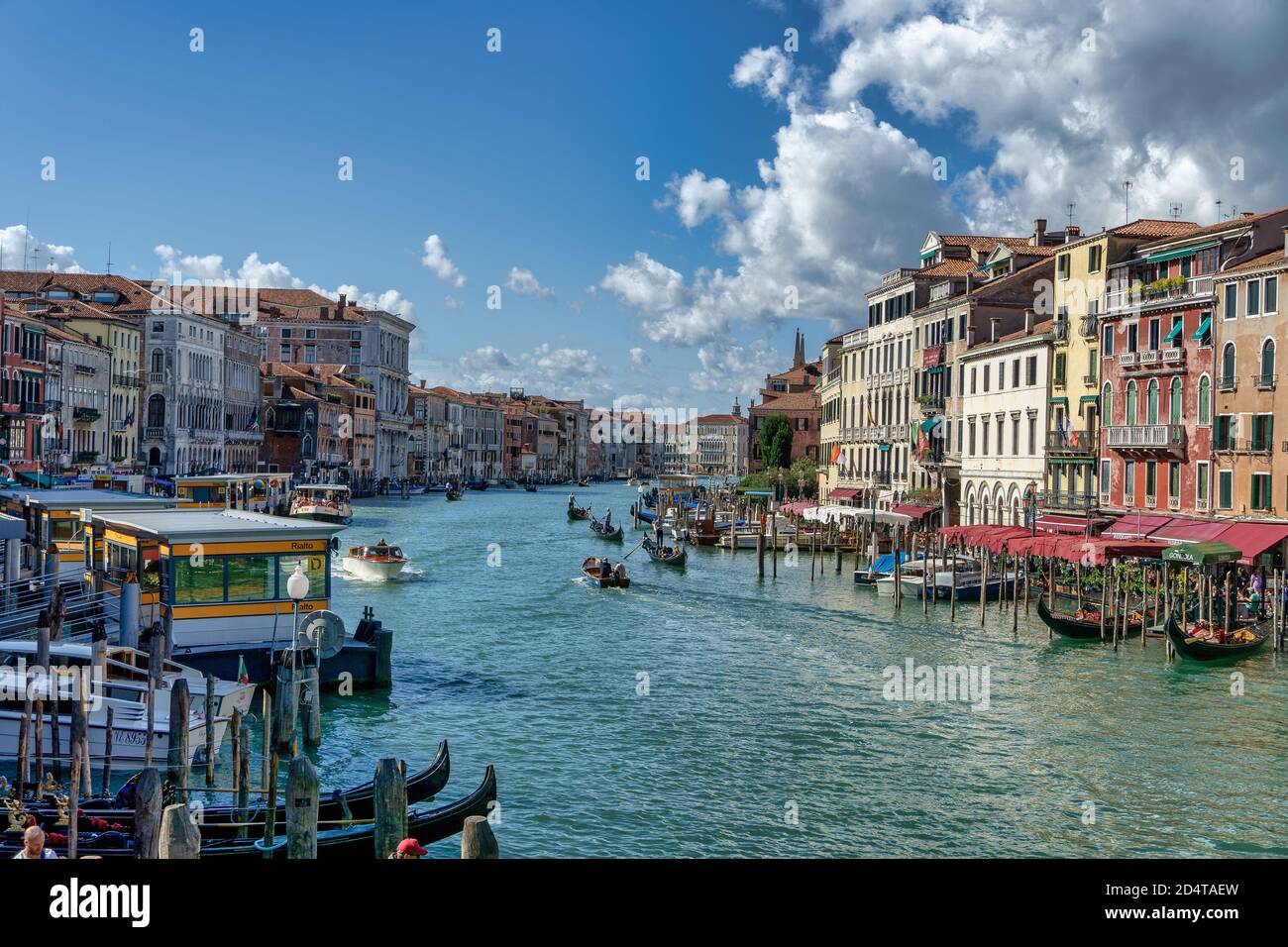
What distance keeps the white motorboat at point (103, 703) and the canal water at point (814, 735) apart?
53.5 inches

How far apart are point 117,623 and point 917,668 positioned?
11455 mm

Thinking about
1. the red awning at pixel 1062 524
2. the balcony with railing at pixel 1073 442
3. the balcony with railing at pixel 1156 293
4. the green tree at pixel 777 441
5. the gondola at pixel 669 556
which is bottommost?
the gondola at pixel 669 556

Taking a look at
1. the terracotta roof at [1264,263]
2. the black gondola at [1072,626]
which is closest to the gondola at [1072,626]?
the black gondola at [1072,626]

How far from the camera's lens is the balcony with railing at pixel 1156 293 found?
1042 inches

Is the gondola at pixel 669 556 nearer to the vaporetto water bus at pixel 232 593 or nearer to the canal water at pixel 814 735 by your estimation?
the canal water at pixel 814 735

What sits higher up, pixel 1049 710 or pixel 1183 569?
pixel 1183 569

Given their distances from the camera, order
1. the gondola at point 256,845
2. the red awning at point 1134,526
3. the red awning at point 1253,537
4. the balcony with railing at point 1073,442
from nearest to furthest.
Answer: the gondola at point 256,845 → the red awning at point 1253,537 → the red awning at point 1134,526 → the balcony with railing at point 1073,442

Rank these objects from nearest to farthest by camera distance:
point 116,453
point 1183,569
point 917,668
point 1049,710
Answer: point 1049,710
point 917,668
point 1183,569
point 116,453

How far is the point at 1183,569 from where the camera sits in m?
23.4

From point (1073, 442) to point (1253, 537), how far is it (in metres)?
7.91

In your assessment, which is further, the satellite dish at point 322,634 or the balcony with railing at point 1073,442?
Result: the balcony with railing at point 1073,442

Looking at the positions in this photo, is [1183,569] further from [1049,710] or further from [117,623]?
[117,623]

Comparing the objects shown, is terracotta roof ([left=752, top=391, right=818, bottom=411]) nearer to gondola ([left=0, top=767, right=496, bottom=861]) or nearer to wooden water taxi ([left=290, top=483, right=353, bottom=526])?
wooden water taxi ([left=290, top=483, right=353, bottom=526])
